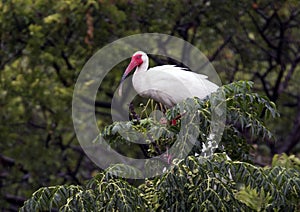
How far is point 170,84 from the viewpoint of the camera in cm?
556

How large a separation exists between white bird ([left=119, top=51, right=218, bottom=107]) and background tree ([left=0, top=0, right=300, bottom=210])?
249cm

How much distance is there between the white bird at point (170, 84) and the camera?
17.9 ft

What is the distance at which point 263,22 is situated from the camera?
378 inches

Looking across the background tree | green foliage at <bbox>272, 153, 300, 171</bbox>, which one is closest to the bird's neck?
green foliage at <bbox>272, 153, 300, 171</bbox>

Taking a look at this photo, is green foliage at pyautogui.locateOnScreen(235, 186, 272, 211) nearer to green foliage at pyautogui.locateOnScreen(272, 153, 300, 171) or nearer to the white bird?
green foliage at pyautogui.locateOnScreen(272, 153, 300, 171)

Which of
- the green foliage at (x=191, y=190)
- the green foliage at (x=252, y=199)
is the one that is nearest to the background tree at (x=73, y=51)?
the green foliage at (x=252, y=199)

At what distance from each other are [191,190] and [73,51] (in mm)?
5164

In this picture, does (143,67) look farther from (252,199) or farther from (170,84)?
(252,199)

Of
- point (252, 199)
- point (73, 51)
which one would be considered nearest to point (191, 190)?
point (252, 199)

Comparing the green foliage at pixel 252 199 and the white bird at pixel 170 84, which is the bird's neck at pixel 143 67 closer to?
the white bird at pixel 170 84

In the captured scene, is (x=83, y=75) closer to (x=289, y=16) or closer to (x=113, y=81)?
(x=113, y=81)

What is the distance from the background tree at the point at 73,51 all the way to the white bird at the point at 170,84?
98.1 inches

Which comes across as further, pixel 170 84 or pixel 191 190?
pixel 170 84

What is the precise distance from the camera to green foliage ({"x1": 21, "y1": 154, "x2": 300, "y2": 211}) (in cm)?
383
